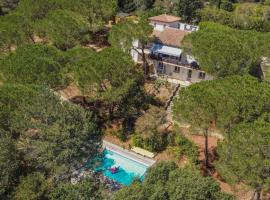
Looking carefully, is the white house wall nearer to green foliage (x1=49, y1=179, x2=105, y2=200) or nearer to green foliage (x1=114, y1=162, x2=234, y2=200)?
green foliage (x1=114, y1=162, x2=234, y2=200)

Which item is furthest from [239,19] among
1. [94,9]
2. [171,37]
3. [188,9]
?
[94,9]

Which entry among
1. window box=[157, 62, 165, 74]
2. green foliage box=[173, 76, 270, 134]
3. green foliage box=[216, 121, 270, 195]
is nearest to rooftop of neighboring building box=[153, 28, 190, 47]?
window box=[157, 62, 165, 74]

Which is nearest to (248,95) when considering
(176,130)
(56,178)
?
(176,130)

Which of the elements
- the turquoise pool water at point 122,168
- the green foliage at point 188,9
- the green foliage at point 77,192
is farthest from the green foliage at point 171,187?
the green foliage at point 188,9

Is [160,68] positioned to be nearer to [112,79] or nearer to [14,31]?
[112,79]

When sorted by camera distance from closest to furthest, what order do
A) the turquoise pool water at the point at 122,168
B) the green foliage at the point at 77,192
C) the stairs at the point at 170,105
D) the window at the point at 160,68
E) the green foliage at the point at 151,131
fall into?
the green foliage at the point at 77,192 < the turquoise pool water at the point at 122,168 < the green foliage at the point at 151,131 < the stairs at the point at 170,105 < the window at the point at 160,68

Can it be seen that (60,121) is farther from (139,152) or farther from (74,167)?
(139,152)

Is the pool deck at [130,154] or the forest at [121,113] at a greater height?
the forest at [121,113]

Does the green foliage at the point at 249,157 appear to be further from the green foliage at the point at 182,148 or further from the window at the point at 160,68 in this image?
the window at the point at 160,68
